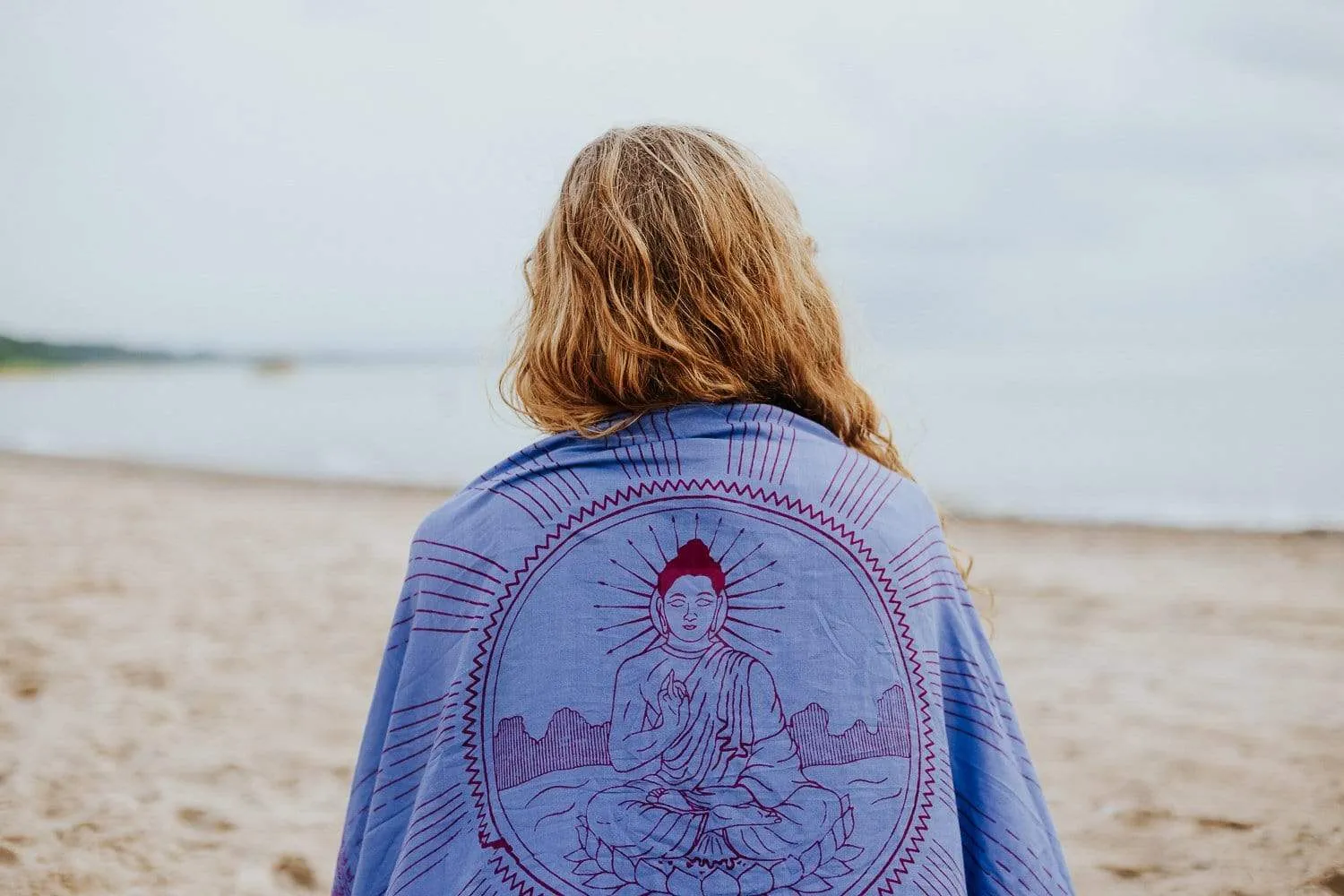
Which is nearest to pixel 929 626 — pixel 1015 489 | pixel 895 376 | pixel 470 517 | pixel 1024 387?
pixel 895 376

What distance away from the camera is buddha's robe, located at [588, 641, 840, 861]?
3.79 feet

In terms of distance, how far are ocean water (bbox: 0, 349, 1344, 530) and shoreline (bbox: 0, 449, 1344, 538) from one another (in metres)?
0.28

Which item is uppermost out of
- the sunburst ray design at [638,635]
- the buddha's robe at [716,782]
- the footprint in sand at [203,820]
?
the sunburst ray design at [638,635]

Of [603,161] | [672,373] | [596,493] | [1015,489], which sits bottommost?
[596,493]

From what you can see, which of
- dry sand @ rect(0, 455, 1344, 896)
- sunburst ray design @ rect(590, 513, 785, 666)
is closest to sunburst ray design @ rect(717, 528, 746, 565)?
sunburst ray design @ rect(590, 513, 785, 666)

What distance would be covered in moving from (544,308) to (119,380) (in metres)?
39.1

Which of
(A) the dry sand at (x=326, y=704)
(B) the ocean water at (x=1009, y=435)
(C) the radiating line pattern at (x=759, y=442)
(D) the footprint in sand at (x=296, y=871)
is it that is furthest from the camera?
(B) the ocean water at (x=1009, y=435)

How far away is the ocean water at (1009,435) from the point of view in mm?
11648

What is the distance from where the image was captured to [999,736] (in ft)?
4.50

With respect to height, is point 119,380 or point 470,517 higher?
point 119,380

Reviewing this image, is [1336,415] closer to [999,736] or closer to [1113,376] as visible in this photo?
[1113,376]

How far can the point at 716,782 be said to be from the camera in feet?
3.83

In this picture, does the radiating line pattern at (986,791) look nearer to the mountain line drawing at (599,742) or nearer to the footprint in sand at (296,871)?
the mountain line drawing at (599,742)

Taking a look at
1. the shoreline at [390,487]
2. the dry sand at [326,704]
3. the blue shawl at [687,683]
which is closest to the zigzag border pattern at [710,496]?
the blue shawl at [687,683]
